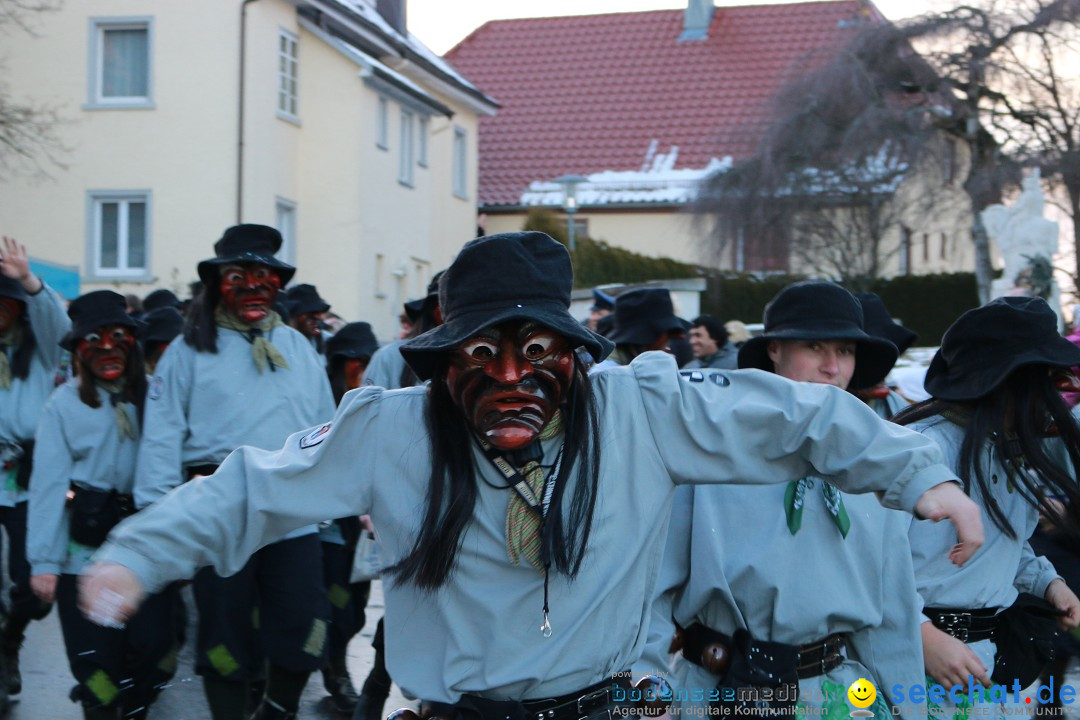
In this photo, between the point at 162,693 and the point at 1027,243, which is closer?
the point at 162,693

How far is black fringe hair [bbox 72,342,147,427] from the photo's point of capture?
21.6 feet

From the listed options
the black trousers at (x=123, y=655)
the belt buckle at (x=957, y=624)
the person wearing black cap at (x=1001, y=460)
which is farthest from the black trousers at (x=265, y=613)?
the belt buckle at (x=957, y=624)

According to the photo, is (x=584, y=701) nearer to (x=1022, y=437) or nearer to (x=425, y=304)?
(x=1022, y=437)

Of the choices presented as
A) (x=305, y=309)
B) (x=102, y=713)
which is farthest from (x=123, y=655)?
(x=305, y=309)

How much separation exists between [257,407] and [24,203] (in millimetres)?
Result: 20444

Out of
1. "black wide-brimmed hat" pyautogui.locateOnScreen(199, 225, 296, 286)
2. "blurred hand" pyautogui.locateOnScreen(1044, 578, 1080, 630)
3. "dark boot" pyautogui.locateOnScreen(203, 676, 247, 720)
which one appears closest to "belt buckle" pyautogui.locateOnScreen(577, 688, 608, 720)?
"blurred hand" pyautogui.locateOnScreen(1044, 578, 1080, 630)

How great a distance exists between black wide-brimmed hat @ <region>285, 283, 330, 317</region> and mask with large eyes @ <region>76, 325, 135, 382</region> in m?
4.36

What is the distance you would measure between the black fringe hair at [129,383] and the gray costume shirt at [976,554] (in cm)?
363

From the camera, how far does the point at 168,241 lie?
80.9 ft

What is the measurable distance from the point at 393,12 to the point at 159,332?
2361cm

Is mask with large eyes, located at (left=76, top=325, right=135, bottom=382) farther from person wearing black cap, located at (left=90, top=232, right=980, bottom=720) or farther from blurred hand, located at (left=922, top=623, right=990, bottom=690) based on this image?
blurred hand, located at (left=922, top=623, right=990, bottom=690)

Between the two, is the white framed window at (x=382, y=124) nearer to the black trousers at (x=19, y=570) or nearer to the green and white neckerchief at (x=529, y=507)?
the black trousers at (x=19, y=570)

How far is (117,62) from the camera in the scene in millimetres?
25000

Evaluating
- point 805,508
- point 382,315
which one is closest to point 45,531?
point 805,508
